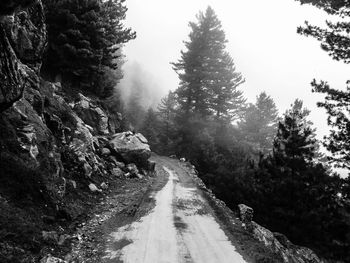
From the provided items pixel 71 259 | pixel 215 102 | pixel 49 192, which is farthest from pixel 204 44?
pixel 71 259

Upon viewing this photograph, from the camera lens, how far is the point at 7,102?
342 inches

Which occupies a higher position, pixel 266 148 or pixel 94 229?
pixel 266 148

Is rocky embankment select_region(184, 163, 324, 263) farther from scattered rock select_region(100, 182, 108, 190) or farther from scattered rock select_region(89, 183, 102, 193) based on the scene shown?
scattered rock select_region(89, 183, 102, 193)

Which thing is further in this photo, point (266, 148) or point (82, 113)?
point (266, 148)

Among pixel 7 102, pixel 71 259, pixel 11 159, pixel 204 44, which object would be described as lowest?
pixel 71 259

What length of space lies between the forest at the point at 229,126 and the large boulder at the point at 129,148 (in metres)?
5.95

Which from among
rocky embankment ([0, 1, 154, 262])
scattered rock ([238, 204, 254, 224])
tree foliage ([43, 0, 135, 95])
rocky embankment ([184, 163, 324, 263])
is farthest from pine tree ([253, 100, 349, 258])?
tree foliage ([43, 0, 135, 95])

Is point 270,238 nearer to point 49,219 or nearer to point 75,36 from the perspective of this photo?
point 49,219

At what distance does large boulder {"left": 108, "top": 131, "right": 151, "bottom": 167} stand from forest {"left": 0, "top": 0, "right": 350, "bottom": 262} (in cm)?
595

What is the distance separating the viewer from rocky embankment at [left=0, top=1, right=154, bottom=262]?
8.34 m

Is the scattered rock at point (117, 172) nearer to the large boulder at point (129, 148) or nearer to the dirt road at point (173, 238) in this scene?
the large boulder at point (129, 148)

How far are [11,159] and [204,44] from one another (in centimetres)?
3256

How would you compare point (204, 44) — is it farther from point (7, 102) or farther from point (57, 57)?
point (7, 102)

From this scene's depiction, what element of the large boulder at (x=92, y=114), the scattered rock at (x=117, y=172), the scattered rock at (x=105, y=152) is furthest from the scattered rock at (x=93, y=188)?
the large boulder at (x=92, y=114)
